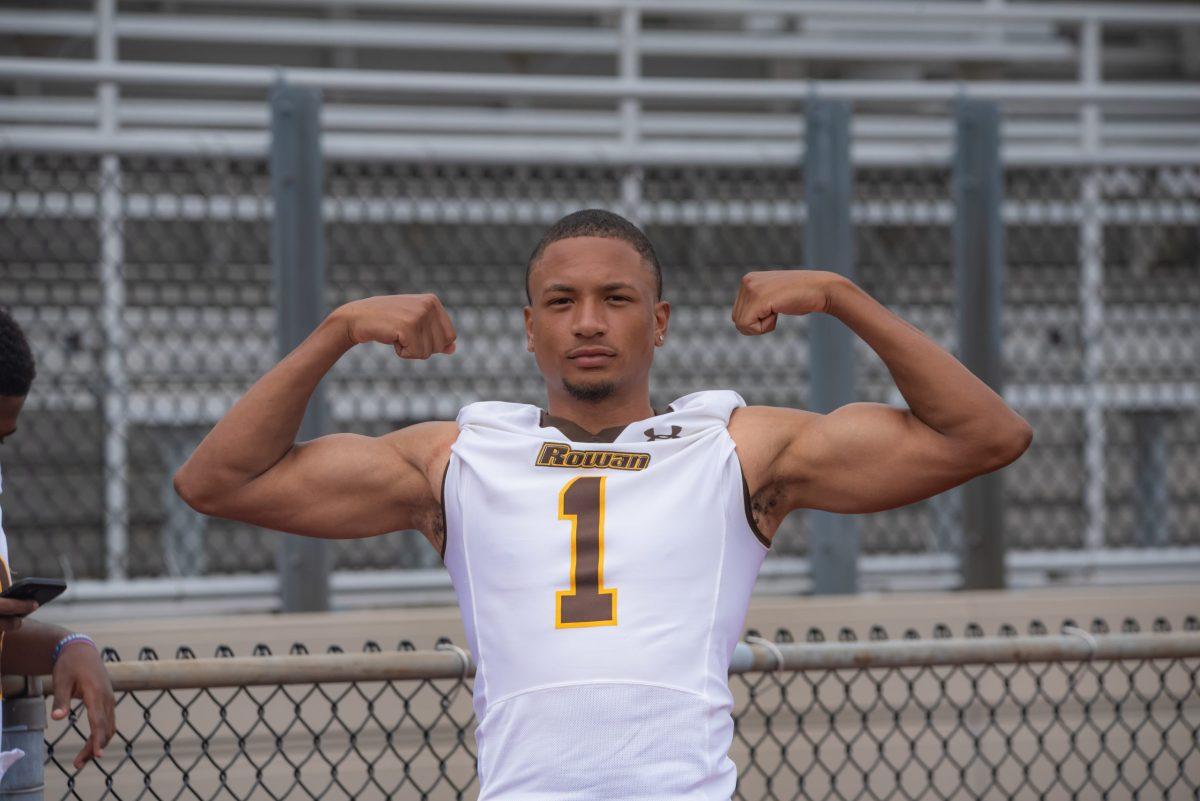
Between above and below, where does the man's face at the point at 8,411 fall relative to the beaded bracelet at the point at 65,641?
above

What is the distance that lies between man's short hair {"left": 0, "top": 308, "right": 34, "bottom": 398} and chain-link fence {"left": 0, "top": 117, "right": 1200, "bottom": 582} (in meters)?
2.01

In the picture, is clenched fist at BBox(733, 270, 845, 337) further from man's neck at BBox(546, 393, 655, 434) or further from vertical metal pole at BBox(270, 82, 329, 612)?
vertical metal pole at BBox(270, 82, 329, 612)

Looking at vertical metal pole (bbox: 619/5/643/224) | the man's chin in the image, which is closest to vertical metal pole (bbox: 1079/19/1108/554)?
vertical metal pole (bbox: 619/5/643/224)

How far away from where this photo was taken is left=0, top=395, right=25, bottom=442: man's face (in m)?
2.20

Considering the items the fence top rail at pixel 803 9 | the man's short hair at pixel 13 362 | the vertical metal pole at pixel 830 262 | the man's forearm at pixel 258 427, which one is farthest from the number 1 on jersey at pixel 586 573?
the fence top rail at pixel 803 9

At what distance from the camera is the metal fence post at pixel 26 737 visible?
2178mm

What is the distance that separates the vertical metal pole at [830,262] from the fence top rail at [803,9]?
4.87ft

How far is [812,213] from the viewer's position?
447 cm

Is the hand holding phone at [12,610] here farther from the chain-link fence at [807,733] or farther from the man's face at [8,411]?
the chain-link fence at [807,733]

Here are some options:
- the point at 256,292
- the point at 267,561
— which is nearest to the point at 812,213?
the point at 256,292

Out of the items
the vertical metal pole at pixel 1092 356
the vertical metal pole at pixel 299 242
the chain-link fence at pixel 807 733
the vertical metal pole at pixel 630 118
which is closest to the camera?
the chain-link fence at pixel 807 733

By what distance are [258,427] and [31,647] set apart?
1.87 ft

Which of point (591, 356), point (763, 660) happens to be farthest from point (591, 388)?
point (763, 660)

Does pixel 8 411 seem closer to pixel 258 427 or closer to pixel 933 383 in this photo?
pixel 258 427
